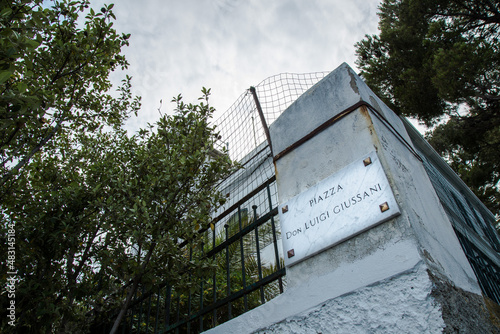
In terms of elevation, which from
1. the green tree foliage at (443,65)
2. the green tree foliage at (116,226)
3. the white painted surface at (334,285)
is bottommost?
the white painted surface at (334,285)

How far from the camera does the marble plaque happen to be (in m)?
1.78

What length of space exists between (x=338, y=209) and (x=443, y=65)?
768cm

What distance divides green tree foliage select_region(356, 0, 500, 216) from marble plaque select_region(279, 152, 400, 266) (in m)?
7.41

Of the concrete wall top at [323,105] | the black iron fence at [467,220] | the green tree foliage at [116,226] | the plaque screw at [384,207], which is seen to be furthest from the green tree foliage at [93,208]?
the black iron fence at [467,220]

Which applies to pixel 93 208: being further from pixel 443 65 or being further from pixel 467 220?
pixel 443 65

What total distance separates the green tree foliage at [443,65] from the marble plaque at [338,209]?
7414 mm

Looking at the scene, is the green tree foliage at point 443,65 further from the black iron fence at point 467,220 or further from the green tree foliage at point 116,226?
the green tree foliage at point 116,226

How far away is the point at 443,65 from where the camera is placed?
7.73 metres

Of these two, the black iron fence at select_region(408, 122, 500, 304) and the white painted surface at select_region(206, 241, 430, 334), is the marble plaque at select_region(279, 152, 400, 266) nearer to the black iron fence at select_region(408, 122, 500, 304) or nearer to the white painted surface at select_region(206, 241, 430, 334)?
the white painted surface at select_region(206, 241, 430, 334)

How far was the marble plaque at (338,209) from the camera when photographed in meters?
1.78

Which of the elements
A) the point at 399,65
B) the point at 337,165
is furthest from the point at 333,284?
the point at 399,65

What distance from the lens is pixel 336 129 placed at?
2.33 meters

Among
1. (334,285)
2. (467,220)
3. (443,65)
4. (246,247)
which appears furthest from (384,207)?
(443,65)

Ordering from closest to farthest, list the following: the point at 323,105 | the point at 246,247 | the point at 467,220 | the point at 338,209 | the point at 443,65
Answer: the point at 338,209 → the point at 323,105 → the point at 467,220 → the point at 246,247 → the point at 443,65
